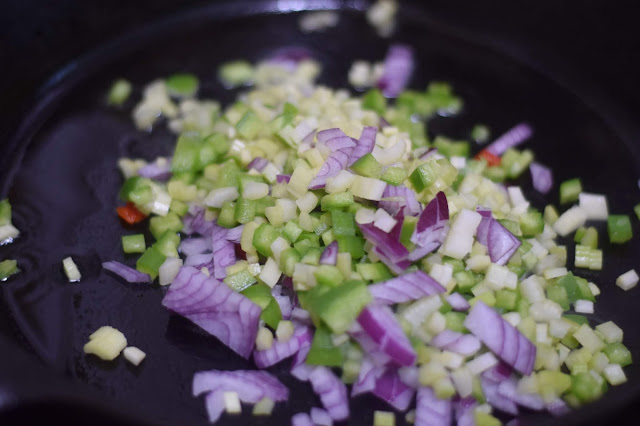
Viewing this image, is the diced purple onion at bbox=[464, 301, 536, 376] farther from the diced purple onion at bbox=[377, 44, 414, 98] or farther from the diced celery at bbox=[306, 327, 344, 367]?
the diced purple onion at bbox=[377, 44, 414, 98]

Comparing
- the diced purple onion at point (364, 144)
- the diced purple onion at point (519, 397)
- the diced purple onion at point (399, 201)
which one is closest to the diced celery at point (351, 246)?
the diced purple onion at point (399, 201)

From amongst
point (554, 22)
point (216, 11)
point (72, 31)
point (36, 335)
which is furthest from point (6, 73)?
point (554, 22)

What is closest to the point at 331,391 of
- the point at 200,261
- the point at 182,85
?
the point at 200,261

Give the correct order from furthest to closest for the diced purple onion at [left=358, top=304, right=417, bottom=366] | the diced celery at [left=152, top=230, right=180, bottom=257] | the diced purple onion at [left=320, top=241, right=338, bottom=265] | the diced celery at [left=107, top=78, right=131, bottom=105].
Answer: the diced celery at [left=107, top=78, right=131, bottom=105], the diced celery at [left=152, top=230, right=180, bottom=257], the diced purple onion at [left=320, top=241, right=338, bottom=265], the diced purple onion at [left=358, top=304, right=417, bottom=366]

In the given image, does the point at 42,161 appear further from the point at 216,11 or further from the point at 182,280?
the point at 216,11

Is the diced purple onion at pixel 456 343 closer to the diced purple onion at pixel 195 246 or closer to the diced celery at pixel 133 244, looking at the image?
the diced purple onion at pixel 195 246

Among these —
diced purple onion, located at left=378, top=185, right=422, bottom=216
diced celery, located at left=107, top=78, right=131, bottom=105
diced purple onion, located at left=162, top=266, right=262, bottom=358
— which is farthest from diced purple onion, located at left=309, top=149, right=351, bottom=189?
diced celery, located at left=107, top=78, right=131, bottom=105
